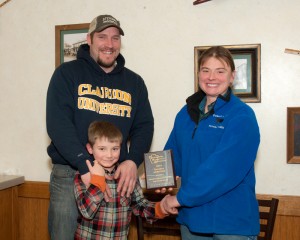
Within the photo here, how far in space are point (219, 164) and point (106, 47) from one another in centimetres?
89

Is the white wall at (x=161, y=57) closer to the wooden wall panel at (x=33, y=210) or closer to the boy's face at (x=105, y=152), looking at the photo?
the wooden wall panel at (x=33, y=210)

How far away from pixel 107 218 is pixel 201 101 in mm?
762

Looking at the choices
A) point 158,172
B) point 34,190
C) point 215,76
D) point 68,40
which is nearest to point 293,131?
point 215,76

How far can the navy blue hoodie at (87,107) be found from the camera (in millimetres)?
1816

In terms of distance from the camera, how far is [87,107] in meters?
1.91

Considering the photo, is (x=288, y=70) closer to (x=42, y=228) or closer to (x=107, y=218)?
(x=107, y=218)

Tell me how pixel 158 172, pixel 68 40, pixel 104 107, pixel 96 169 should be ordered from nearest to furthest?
pixel 96 169, pixel 158 172, pixel 104 107, pixel 68 40

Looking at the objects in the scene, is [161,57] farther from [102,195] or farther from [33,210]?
[33,210]

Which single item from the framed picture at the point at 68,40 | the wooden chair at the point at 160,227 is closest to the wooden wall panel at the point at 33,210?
the wooden chair at the point at 160,227

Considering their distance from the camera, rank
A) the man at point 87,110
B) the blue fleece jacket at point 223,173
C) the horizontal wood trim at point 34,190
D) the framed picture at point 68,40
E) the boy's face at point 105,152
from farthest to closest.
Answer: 1. the horizontal wood trim at point 34,190
2. the framed picture at point 68,40
3. the man at point 87,110
4. the boy's face at point 105,152
5. the blue fleece jacket at point 223,173

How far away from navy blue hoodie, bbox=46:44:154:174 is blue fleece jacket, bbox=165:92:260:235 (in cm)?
42

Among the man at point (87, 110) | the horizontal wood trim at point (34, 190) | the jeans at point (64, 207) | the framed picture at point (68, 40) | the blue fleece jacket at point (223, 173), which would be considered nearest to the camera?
the blue fleece jacket at point (223, 173)

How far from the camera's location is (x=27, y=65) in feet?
9.26

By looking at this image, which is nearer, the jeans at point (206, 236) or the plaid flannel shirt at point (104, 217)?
the jeans at point (206, 236)
